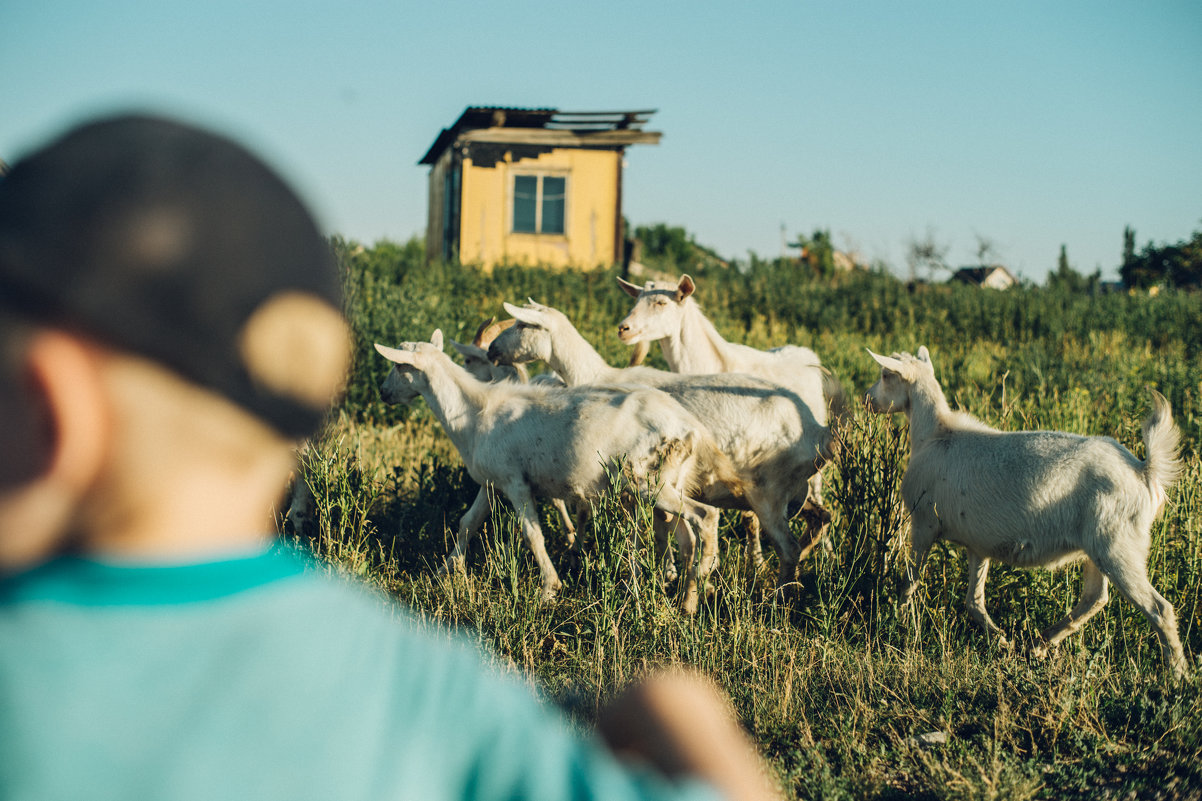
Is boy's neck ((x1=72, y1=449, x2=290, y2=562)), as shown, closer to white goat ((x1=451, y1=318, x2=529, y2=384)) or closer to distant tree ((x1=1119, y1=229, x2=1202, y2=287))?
white goat ((x1=451, y1=318, x2=529, y2=384))

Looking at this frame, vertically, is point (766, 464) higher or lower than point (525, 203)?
lower

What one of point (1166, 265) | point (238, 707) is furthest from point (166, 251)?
point (1166, 265)

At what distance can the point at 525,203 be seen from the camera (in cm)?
2997

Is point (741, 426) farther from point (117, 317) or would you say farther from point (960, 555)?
point (117, 317)

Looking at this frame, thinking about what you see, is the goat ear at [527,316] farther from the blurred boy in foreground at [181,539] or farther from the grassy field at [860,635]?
the blurred boy in foreground at [181,539]

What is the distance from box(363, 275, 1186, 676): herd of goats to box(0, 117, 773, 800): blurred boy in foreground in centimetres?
487

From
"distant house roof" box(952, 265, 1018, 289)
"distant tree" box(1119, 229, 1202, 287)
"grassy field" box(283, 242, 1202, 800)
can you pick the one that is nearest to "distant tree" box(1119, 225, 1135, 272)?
"distant tree" box(1119, 229, 1202, 287)

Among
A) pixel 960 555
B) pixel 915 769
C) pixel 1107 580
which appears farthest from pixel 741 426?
pixel 915 769

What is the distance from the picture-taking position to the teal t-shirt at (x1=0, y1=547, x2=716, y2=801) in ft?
2.44

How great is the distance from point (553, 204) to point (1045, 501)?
2560cm

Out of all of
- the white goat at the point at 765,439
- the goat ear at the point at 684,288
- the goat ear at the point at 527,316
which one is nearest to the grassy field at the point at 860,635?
the white goat at the point at 765,439

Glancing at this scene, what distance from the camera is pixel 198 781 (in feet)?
2.42

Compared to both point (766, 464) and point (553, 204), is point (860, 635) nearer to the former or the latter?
point (766, 464)

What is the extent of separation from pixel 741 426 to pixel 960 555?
5.98 ft
